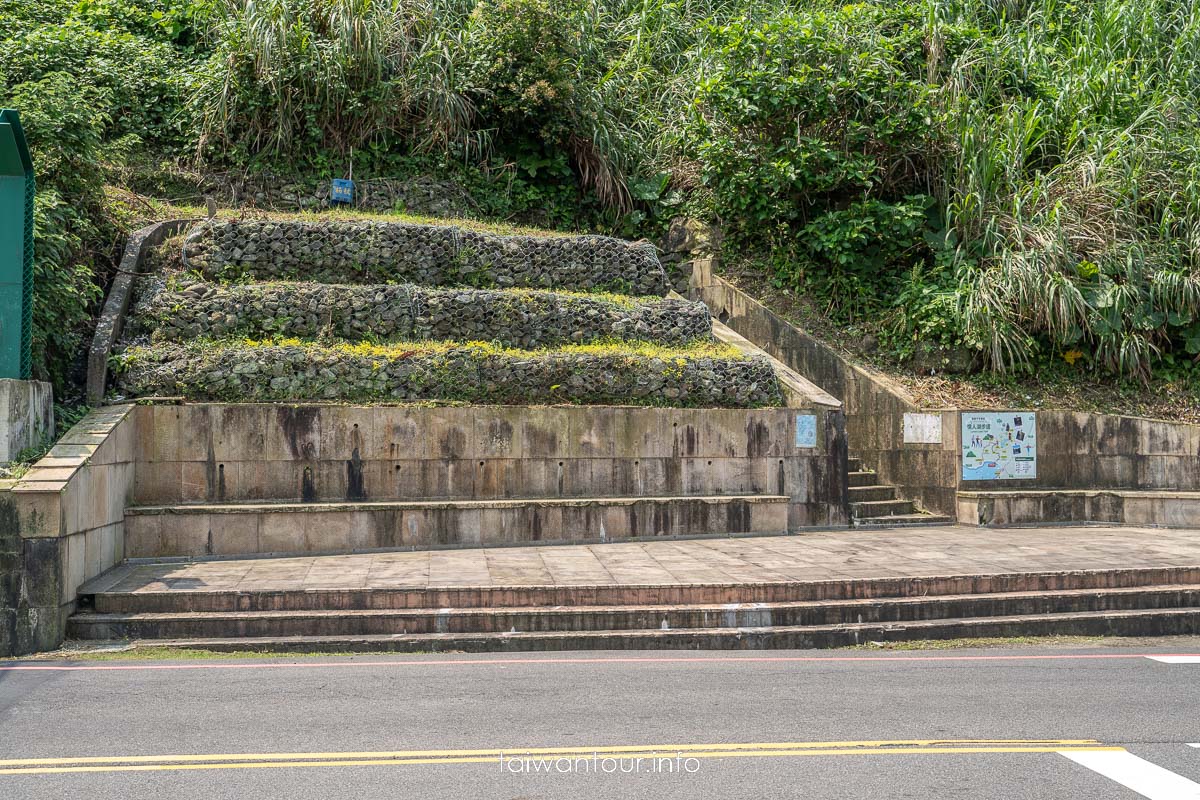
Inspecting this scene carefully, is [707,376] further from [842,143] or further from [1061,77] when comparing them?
[1061,77]

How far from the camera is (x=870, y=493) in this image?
14.5 meters

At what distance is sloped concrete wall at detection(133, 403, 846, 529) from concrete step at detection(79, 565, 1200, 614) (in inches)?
72.8

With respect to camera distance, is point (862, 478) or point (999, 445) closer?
point (999, 445)

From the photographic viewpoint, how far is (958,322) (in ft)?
50.8

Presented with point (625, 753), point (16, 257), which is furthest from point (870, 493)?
point (16, 257)

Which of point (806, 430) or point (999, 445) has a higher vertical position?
point (806, 430)

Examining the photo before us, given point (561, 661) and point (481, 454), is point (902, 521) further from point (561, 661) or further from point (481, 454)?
point (561, 661)

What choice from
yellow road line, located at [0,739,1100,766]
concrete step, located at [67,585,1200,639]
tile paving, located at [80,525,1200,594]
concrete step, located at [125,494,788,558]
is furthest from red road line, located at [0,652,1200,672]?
concrete step, located at [125,494,788,558]

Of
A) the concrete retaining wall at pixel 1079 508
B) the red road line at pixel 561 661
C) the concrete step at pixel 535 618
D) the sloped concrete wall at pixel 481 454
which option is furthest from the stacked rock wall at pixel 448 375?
the red road line at pixel 561 661

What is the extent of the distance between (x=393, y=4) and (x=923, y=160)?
11.2 meters

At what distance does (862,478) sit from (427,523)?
281 inches

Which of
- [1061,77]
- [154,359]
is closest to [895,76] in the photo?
[1061,77]

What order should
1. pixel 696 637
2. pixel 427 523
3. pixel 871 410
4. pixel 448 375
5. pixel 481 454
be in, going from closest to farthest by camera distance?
pixel 696 637
pixel 427 523
pixel 481 454
pixel 448 375
pixel 871 410

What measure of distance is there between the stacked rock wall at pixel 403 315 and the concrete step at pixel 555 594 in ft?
13.4
